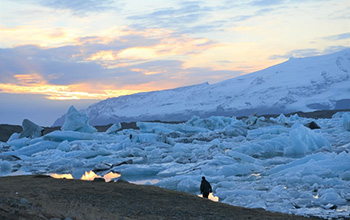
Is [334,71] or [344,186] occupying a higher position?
[334,71]

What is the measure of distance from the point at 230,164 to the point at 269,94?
12850 cm

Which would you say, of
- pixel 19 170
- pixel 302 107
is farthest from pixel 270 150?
pixel 302 107

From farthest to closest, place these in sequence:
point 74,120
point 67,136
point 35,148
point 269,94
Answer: point 269,94 < point 74,120 < point 67,136 < point 35,148

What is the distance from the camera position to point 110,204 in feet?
35.9

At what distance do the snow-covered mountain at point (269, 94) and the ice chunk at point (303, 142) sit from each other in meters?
99.6

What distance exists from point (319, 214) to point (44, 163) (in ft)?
62.8

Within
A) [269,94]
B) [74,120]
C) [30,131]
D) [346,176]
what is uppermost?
[269,94]

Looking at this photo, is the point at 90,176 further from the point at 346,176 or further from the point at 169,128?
the point at 169,128

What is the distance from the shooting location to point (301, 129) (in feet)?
86.0

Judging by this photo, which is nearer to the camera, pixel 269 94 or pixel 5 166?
pixel 5 166

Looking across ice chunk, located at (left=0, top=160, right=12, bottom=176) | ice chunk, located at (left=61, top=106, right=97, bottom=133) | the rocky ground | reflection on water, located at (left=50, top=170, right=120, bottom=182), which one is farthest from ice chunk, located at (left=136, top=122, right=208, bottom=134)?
the rocky ground

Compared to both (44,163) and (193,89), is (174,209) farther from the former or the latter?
(193,89)

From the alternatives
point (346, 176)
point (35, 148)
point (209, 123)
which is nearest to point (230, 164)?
point (346, 176)

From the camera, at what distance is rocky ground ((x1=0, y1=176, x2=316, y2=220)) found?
26.8 feet
